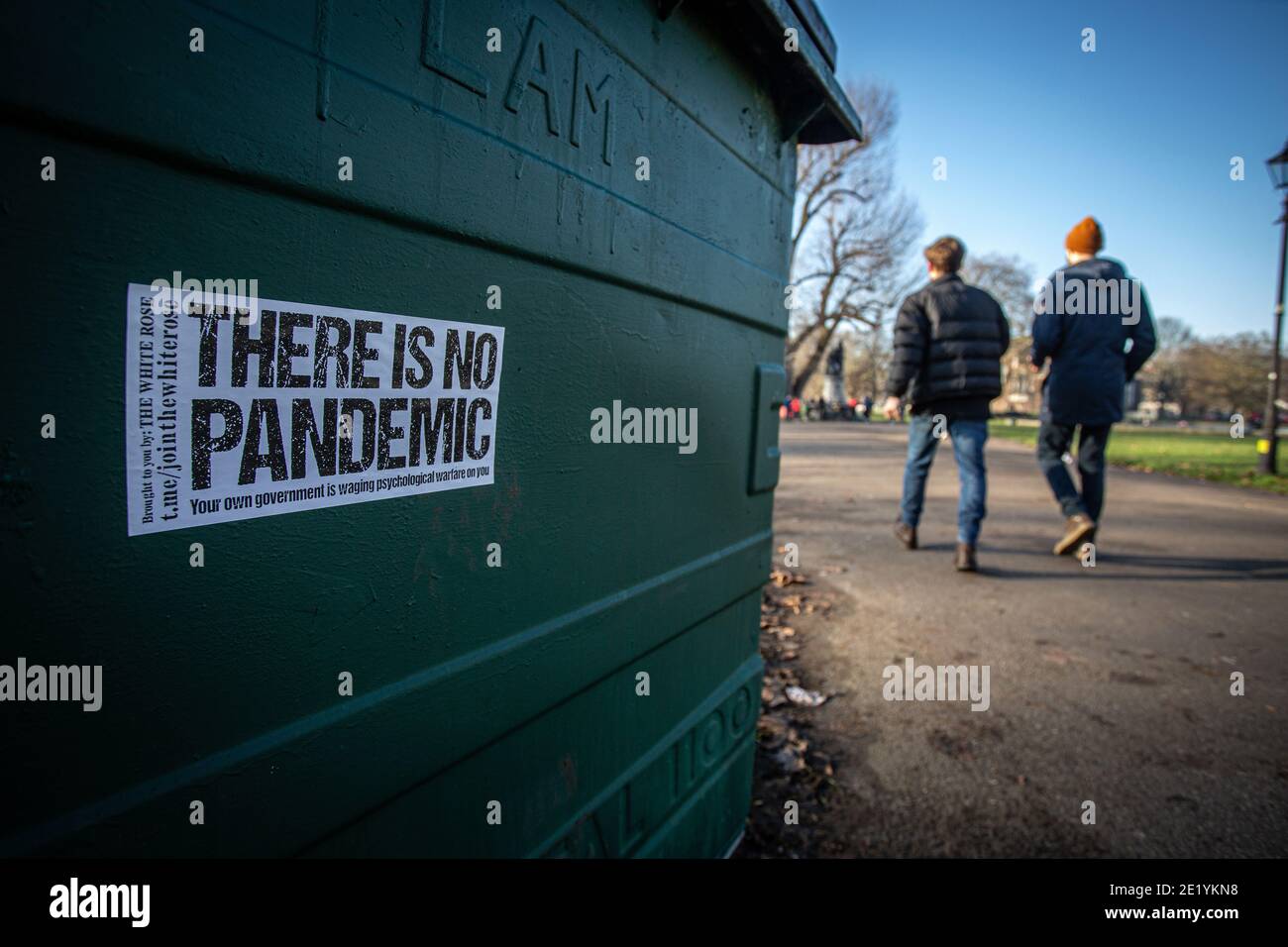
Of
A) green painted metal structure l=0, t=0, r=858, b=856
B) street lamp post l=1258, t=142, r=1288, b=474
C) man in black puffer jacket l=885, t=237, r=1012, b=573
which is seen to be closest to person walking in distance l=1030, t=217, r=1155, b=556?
man in black puffer jacket l=885, t=237, r=1012, b=573

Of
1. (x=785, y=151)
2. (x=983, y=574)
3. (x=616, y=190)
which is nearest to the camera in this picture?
(x=616, y=190)

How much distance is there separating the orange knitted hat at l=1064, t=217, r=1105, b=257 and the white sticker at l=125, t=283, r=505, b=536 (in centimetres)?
474

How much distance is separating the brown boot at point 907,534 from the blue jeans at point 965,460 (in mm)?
458

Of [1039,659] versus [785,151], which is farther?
[1039,659]

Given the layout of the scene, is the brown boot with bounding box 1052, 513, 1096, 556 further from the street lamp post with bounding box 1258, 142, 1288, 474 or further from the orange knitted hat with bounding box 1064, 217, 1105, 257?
the street lamp post with bounding box 1258, 142, 1288, 474

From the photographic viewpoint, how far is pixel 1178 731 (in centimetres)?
232

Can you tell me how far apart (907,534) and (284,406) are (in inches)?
181

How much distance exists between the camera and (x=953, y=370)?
4.14m

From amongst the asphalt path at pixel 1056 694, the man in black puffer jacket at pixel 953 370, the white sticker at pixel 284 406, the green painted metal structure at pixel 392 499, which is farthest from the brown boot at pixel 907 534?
the white sticker at pixel 284 406

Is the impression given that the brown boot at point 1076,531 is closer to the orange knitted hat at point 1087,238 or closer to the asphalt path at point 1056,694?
the asphalt path at point 1056,694

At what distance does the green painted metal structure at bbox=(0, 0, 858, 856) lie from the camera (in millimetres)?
588
